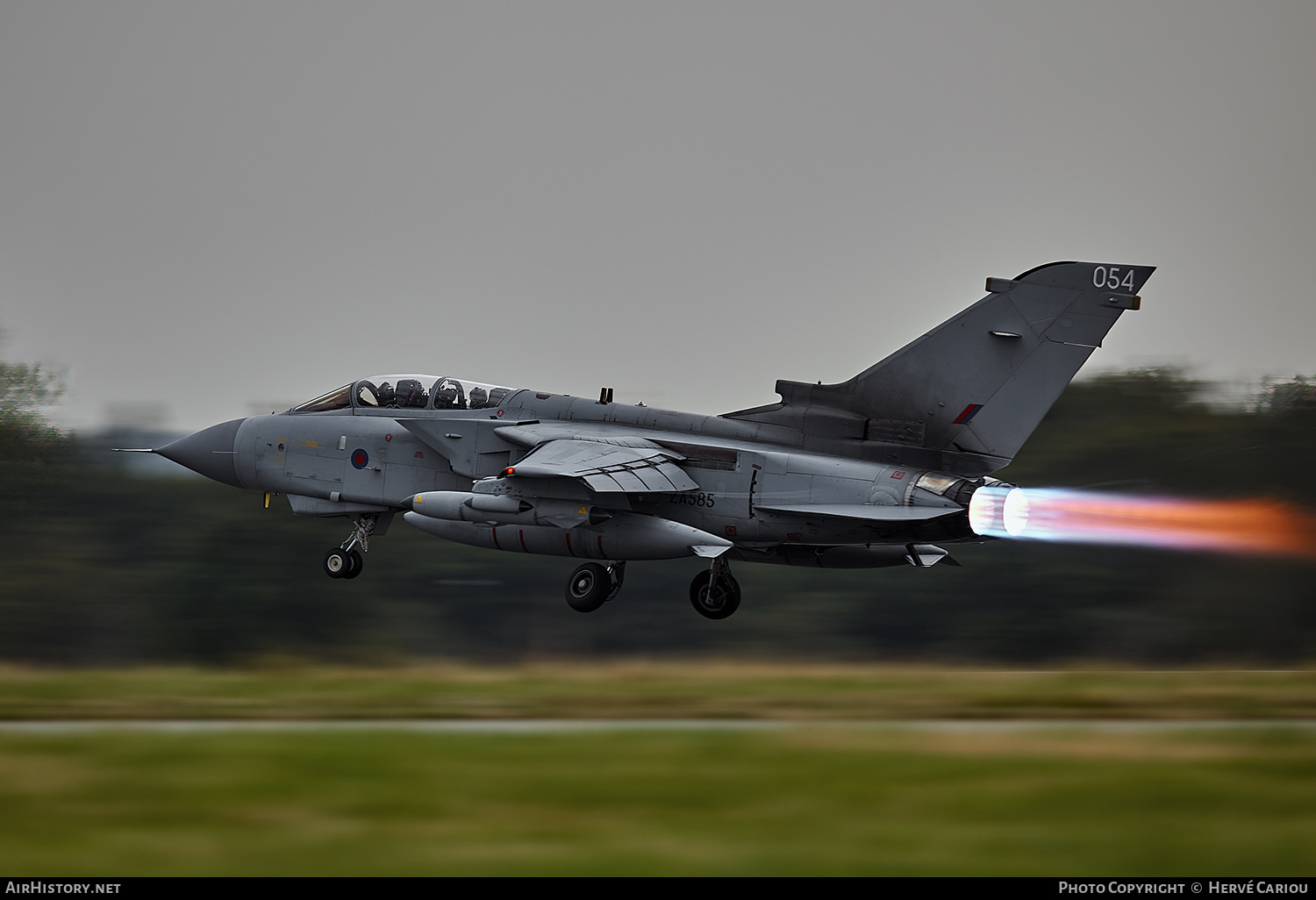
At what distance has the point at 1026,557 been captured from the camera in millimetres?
52094

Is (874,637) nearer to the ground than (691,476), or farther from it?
nearer to the ground

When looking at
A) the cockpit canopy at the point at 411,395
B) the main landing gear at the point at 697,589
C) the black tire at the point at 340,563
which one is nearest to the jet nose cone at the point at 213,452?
the cockpit canopy at the point at 411,395

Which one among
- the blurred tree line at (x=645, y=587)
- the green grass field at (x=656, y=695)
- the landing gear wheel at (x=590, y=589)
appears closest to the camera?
the green grass field at (x=656, y=695)

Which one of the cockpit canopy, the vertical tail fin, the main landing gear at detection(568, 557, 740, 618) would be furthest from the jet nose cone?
the vertical tail fin

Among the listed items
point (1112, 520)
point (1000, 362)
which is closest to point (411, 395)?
point (1000, 362)

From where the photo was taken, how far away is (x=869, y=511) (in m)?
19.1

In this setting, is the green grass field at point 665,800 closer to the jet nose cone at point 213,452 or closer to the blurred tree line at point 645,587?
the jet nose cone at point 213,452

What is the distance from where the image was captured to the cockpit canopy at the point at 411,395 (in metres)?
22.6

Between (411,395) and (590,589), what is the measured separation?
452cm

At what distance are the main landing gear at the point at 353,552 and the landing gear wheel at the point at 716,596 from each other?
19.1ft

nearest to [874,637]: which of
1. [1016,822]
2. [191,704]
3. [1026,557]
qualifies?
[1026,557]

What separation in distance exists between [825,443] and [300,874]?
11321 millimetres

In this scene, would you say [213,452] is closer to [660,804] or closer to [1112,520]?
[660,804]
